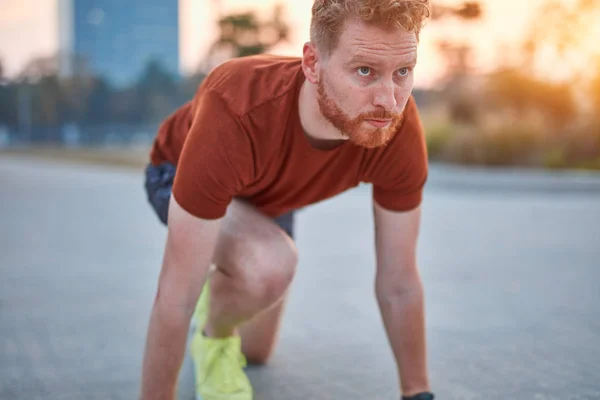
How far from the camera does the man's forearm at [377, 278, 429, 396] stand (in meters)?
2.25

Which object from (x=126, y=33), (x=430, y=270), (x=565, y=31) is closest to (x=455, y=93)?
(x=565, y=31)

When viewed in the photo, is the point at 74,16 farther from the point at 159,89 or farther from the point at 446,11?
the point at 446,11

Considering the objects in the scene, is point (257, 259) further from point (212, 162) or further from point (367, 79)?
point (367, 79)

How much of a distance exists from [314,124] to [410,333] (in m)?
0.73

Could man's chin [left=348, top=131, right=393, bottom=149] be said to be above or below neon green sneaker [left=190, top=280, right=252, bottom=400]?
above

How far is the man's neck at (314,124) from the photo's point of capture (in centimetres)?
207

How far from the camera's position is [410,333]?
88.4 inches

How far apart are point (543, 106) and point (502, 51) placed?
11.6 ft

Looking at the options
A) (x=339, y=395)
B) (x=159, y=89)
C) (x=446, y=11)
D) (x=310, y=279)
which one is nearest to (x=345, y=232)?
(x=310, y=279)

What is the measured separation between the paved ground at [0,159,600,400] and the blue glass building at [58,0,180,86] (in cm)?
10286

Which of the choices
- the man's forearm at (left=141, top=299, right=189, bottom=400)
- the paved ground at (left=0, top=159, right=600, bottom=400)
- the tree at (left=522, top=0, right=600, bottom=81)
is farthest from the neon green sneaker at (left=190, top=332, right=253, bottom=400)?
the tree at (left=522, top=0, right=600, bottom=81)

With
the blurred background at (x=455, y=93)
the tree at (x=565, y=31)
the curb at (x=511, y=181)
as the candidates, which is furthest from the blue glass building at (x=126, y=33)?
the curb at (x=511, y=181)

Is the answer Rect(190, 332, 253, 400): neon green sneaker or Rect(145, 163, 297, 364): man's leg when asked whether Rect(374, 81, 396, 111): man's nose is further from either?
Rect(190, 332, 253, 400): neon green sneaker

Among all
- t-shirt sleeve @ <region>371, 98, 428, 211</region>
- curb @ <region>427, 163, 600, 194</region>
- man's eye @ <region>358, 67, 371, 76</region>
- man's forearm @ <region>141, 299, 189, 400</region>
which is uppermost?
man's eye @ <region>358, 67, 371, 76</region>
